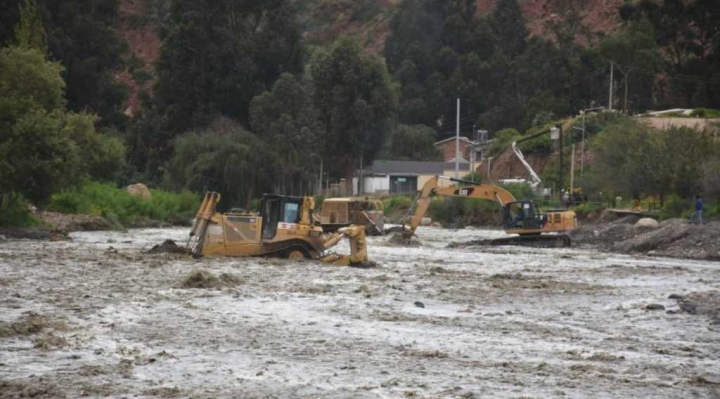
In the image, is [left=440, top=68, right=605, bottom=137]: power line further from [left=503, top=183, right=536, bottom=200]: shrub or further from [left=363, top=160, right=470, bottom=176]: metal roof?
[left=503, top=183, right=536, bottom=200]: shrub

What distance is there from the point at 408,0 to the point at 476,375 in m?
145

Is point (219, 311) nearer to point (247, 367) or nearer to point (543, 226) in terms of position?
point (247, 367)

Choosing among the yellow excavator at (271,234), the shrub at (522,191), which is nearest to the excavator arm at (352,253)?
the yellow excavator at (271,234)

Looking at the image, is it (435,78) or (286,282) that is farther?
(435,78)

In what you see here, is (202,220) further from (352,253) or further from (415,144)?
(415,144)

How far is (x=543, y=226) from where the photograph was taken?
49.0 m

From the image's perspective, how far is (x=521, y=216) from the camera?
4922 centimetres

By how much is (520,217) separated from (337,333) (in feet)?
105

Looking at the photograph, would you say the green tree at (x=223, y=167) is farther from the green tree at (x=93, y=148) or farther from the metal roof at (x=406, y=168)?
the metal roof at (x=406, y=168)

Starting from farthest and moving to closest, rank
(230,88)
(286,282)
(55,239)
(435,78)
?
1. (435,78)
2. (230,88)
3. (55,239)
4. (286,282)

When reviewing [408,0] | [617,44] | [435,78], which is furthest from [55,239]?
[408,0]

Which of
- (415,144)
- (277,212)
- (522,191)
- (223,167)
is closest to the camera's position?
(277,212)

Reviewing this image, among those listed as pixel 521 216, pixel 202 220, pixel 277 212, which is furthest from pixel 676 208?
pixel 202 220

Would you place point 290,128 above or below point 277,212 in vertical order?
above
